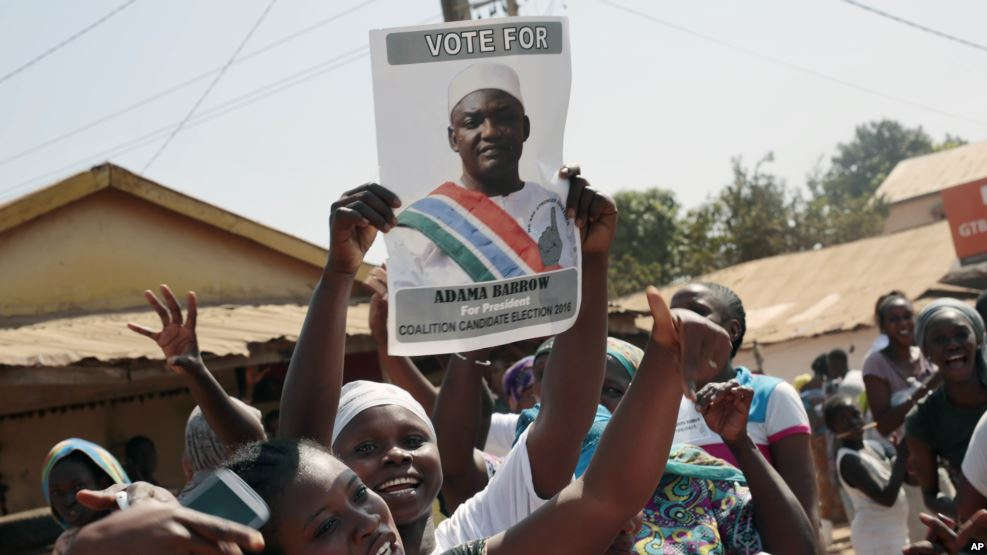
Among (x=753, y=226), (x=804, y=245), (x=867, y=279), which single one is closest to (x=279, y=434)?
(x=867, y=279)

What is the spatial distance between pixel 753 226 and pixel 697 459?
36.4m

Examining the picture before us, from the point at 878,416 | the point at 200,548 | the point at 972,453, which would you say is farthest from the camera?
the point at 878,416

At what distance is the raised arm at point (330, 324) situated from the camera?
2.59 meters

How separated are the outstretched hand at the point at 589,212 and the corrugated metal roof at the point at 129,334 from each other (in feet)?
12.0

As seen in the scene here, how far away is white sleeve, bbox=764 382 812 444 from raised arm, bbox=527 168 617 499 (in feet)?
3.09

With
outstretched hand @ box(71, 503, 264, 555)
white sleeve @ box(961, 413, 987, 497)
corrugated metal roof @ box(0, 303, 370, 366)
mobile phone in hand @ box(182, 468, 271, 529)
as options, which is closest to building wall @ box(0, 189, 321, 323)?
corrugated metal roof @ box(0, 303, 370, 366)

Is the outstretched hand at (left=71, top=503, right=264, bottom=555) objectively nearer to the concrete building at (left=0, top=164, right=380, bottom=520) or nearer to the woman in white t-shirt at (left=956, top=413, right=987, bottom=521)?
the woman in white t-shirt at (left=956, top=413, right=987, bottom=521)

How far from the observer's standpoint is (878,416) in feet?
22.6

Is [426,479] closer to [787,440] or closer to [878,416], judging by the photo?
[787,440]

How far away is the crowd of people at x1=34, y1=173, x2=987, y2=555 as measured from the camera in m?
2.02

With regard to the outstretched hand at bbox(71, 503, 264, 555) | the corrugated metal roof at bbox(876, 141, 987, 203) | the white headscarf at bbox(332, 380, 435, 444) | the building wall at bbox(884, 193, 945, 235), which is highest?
the corrugated metal roof at bbox(876, 141, 987, 203)

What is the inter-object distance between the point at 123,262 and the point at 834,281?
61.8ft

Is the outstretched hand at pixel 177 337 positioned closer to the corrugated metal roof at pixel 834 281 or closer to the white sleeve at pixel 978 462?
the white sleeve at pixel 978 462

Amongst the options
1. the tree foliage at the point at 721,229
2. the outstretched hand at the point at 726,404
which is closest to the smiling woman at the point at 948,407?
the outstretched hand at the point at 726,404
